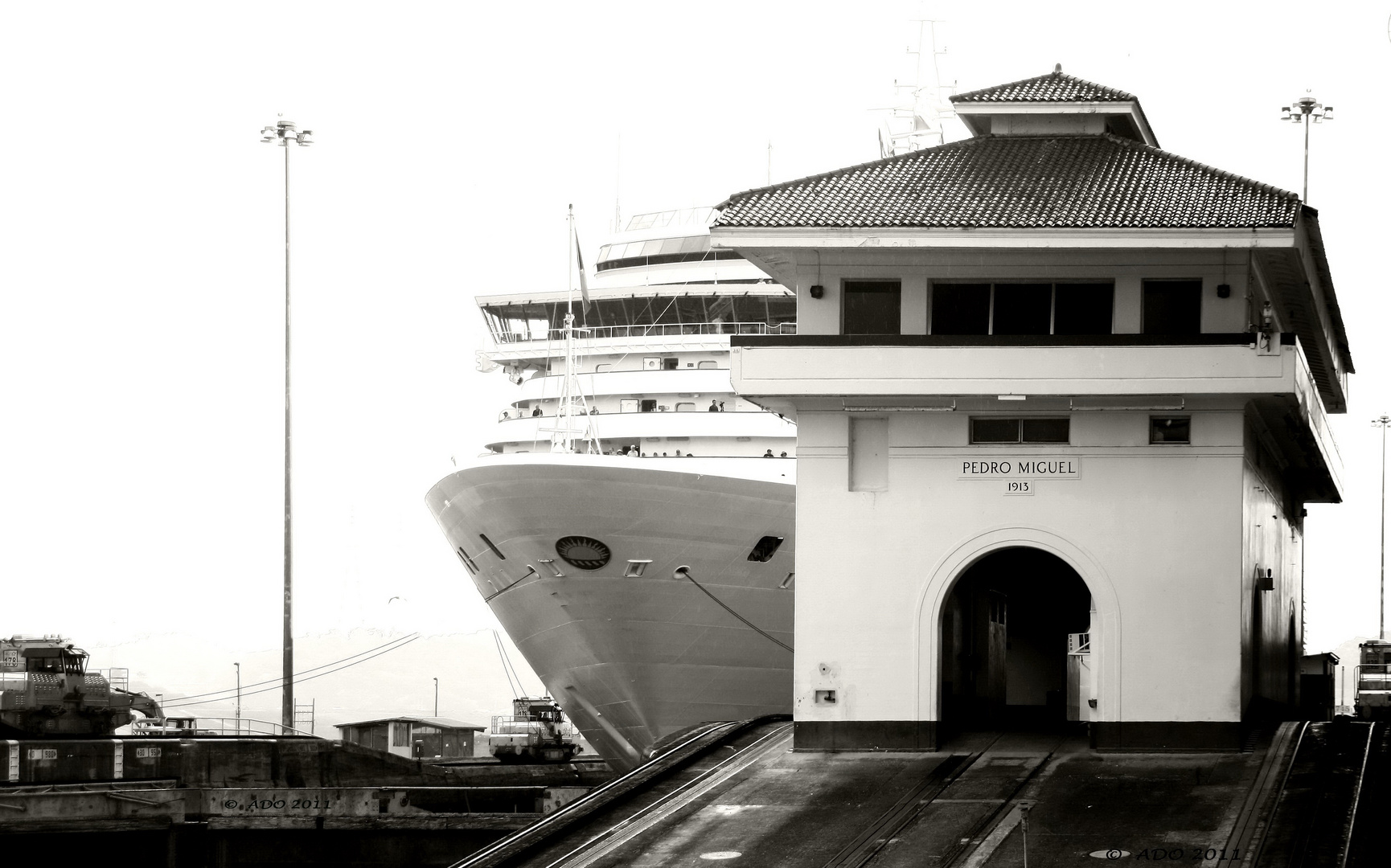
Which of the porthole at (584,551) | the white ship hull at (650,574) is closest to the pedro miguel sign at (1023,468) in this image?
the white ship hull at (650,574)

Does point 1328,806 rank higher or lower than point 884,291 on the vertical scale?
lower

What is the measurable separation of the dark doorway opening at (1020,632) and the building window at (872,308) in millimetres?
5819

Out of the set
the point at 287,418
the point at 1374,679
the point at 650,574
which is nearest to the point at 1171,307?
the point at 650,574

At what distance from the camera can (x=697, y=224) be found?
50.3 metres

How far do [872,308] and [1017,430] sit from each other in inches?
109

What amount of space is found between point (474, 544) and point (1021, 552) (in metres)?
16.4

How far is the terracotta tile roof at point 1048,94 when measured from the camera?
30.4 metres

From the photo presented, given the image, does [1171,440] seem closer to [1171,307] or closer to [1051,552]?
[1171,307]

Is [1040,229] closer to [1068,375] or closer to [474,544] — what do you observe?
[1068,375]

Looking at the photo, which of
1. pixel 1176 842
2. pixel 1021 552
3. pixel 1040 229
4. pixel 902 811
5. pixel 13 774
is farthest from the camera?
pixel 13 774

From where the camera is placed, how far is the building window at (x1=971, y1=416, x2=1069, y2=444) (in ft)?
89.7

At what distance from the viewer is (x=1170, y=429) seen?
27109 millimetres

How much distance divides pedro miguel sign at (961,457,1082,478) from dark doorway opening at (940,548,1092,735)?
4.57 meters

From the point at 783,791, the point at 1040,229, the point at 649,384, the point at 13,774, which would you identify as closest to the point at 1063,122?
the point at 1040,229
